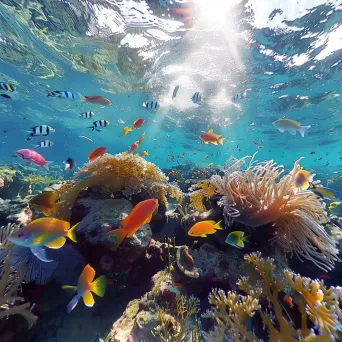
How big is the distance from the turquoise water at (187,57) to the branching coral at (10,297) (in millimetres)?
11606

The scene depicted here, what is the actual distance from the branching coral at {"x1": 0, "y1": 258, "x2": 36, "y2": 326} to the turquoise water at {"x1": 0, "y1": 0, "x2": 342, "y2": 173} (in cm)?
1161

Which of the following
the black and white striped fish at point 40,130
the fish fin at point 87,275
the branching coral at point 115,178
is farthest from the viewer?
the black and white striped fish at point 40,130

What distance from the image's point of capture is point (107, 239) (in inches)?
119

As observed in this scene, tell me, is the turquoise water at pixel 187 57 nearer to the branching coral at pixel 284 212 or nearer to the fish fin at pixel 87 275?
the branching coral at pixel 284 212

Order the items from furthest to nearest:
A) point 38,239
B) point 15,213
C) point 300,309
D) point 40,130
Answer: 1. point 40,130
2. point 15,213
3. point 38,239
4. point 300,309

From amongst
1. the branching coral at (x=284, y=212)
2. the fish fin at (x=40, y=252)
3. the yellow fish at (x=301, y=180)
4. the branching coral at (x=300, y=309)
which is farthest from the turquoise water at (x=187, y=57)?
the branching coral at (x=300, y=309)

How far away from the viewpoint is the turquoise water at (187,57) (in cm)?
1086

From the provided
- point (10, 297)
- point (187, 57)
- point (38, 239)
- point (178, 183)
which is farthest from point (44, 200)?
point (187, 57)

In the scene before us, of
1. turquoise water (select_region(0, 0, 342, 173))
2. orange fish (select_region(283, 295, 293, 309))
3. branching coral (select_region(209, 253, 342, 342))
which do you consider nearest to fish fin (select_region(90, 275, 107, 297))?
branching coral (select_region(209, 253, 342, 342))

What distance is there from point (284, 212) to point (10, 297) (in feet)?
12.0

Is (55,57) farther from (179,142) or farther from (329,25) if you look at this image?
(179,142)

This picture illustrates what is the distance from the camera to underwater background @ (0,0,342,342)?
258cm

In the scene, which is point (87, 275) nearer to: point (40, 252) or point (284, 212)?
point (40, 252)

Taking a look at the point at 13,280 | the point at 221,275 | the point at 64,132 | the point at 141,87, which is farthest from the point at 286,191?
the point at 64,132
